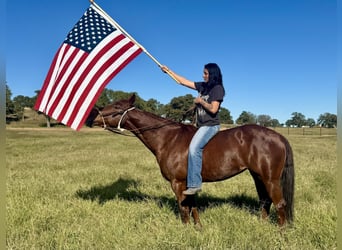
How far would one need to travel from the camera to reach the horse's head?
656 centimetres

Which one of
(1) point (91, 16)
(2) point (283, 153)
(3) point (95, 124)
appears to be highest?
(1) point (91, 16)

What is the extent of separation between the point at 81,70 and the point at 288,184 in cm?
469

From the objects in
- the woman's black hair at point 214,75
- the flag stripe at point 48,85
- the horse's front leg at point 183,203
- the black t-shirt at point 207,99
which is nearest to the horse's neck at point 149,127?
the black t-shirt at point 207,99

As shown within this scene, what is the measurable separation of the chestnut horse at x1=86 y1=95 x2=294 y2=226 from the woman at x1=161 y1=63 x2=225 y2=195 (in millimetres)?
199

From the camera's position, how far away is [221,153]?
600cm

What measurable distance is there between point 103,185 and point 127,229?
14.9 ft

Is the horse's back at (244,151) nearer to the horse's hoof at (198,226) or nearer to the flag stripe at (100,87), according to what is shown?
the horse's hoof at (198,226)

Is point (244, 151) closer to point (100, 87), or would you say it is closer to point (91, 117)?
point (100, 87)

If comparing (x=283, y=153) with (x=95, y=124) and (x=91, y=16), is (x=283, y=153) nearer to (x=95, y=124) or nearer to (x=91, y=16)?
(x=95, y=124)

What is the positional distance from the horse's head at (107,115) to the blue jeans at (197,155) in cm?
174

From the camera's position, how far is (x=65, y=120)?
6074mm

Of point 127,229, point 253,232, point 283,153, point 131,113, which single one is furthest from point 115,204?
point 283,153

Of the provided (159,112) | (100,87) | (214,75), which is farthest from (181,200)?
(159,112)

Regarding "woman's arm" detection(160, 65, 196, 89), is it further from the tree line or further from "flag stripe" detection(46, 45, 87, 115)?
the tree line
